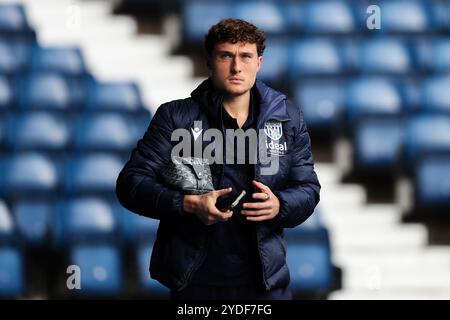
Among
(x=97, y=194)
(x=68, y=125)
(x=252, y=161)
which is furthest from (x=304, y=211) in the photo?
(x=68, y=125)

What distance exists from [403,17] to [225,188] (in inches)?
183

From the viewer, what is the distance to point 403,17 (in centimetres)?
657

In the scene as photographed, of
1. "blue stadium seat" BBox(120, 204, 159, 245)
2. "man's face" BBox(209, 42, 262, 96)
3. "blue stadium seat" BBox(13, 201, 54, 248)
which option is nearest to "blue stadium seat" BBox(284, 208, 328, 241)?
"blue stadium seat" BBox(120, 204, 159, 245)

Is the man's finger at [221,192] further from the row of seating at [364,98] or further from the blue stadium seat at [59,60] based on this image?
the blue stadium seat at [59,60]

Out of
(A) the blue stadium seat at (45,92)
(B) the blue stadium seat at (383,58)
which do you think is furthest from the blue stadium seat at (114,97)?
(B) the blue stadium seat at (383,58)

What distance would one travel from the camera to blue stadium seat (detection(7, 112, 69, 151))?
5.33 meters

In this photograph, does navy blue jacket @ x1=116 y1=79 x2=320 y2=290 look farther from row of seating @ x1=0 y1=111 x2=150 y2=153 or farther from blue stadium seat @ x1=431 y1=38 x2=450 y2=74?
blue stadium seat @ x1=431 y1=38 x2=450 y2=74

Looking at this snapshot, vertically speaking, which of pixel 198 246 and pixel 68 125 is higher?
pixel 68 125

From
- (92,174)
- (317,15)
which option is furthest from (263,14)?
(92,174)

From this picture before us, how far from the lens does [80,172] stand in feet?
16.6

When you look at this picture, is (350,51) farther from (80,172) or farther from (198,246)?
(198,246)

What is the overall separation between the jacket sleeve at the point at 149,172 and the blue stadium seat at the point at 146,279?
7.39 feet

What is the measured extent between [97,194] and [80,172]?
6.4 inches
